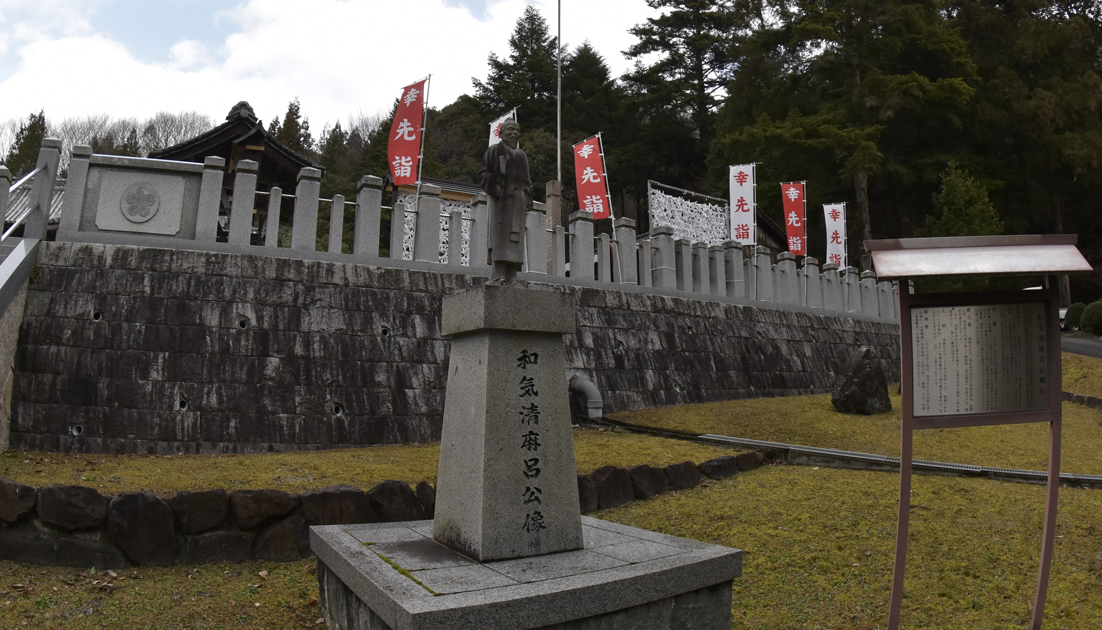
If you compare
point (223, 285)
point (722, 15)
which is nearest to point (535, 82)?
point (722, 15)

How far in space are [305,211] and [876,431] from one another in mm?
9540

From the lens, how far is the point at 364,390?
32.6ft

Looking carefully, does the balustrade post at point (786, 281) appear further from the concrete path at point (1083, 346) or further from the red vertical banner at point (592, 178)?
the concrete path at point (1083, 346)

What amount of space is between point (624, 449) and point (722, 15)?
30.2 metres

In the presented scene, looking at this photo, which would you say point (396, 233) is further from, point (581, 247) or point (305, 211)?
point (581, 247)

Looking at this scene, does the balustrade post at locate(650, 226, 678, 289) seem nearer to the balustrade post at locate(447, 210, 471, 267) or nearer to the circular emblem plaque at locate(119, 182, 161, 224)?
the balustrade post at locate(447, 210, 471, 267)

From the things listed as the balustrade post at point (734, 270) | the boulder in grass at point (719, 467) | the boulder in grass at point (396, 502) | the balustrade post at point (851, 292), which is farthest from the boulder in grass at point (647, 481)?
the balustrade post at point (851, 292)

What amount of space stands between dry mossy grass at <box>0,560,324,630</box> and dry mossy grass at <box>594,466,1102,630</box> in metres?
3.05

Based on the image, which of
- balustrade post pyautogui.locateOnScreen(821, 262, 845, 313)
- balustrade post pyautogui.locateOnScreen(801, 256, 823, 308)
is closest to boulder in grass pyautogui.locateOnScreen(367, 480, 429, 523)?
balustrade post pyautogui.locateOnScreen(801, 256, 823, 308)

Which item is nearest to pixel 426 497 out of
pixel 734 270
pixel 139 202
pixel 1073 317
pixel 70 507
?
pixel 70 507

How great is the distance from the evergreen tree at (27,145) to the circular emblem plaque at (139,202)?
25.6 metres

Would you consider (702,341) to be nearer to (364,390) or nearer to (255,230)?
(364,390)

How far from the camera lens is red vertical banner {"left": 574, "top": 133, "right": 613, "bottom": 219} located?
18203mm

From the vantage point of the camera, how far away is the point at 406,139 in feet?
55.3
